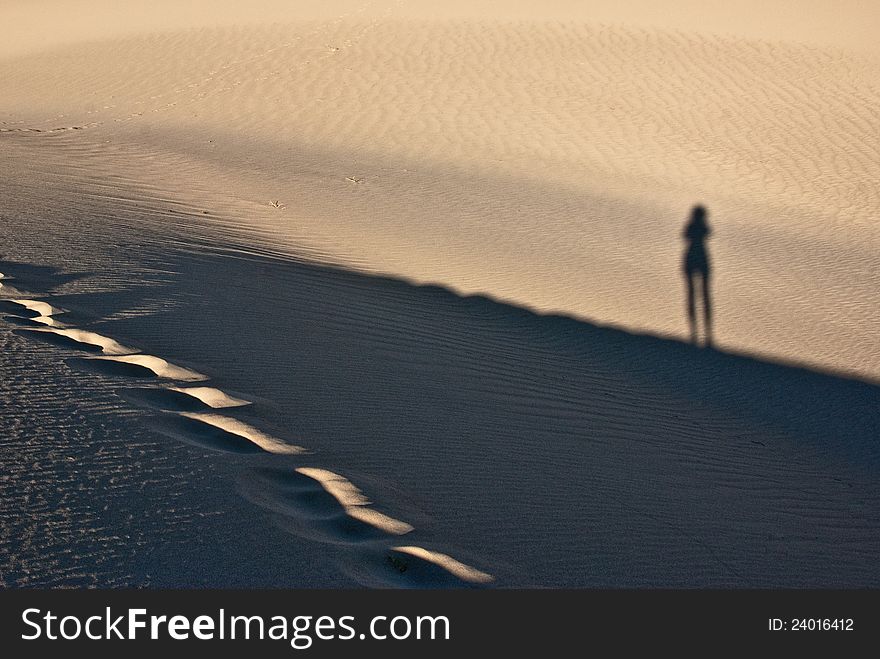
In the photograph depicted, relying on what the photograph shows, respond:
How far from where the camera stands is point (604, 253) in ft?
32.1

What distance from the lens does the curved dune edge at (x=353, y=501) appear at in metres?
3.56

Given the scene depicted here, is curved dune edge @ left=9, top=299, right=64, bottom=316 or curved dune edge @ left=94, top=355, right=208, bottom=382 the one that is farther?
curved dune edge @ left=9, top=299, right=64, bottom=316

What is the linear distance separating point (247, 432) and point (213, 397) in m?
0.47

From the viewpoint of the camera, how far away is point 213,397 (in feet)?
15.2

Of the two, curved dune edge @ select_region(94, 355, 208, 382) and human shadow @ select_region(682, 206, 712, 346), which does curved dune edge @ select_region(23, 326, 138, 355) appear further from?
human shadow @ select_region(682, 206, 712, 346)

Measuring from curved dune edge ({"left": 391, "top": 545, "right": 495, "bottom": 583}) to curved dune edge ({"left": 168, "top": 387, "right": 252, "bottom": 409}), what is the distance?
1630 millimetres

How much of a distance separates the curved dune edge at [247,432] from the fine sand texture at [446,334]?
0.02 metres

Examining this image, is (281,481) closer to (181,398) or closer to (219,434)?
(219,434)

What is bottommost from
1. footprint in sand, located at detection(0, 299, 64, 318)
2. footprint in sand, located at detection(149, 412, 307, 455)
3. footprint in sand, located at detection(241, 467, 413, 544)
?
footprint in sand, located at detection(241, 467, 413, 544)

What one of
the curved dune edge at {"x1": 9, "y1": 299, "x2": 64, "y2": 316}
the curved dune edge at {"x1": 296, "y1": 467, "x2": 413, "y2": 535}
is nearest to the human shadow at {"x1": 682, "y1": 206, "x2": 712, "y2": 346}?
the curved dune edge at {"x1": 296, "y1": 467, "x2": 413, "y2": 535}

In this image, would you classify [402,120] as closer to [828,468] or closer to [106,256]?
[106,256]

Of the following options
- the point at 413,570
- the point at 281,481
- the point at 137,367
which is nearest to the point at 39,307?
the point at 137,367

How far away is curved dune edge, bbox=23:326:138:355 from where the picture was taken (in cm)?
511

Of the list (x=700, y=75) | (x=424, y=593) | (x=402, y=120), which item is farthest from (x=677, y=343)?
(x=700, y=75)
